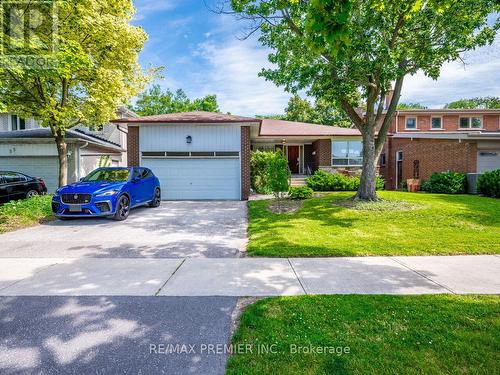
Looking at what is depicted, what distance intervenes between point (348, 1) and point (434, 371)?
3.82m

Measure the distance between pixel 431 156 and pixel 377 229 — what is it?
1397cm

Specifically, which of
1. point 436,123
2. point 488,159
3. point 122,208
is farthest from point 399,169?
point 122,208

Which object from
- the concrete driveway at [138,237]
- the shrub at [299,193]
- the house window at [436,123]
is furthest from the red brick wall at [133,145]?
the house window at [436,123]

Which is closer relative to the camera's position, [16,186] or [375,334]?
[375,334]

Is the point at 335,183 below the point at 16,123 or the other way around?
below

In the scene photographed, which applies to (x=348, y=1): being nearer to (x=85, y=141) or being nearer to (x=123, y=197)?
(x=123, y=197)

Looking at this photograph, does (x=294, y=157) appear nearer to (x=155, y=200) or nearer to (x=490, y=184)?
(x=490, y=184)

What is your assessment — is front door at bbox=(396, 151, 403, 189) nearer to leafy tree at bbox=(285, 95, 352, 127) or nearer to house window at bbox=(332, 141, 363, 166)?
house window at bbox=(332, 141, 363, 166)

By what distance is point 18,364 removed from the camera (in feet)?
8.13

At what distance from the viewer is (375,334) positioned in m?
2.79

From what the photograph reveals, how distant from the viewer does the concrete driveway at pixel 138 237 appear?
5.86 metres

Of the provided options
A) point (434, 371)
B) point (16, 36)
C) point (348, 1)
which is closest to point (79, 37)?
point (16, 36)

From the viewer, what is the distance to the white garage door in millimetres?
16641

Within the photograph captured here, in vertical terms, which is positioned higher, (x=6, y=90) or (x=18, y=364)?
(x=6, y=90)
